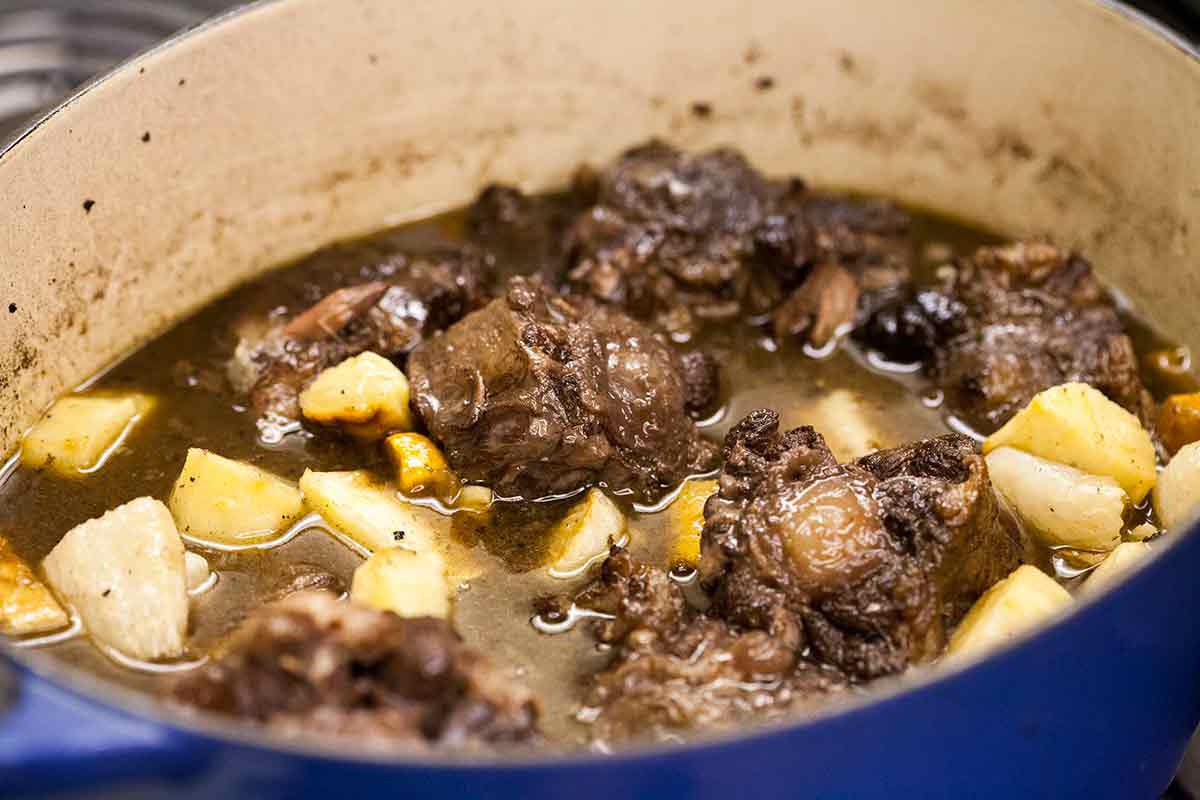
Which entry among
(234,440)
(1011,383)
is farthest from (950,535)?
(234,440)

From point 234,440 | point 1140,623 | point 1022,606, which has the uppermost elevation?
point 1140,623

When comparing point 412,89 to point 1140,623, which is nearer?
point 1140,623

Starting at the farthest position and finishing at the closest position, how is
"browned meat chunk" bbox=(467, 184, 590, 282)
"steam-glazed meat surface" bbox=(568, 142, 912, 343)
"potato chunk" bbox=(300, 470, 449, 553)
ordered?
1. "browned meat chunk" bbox=(467, 184, 590, 282)
2. "steam-glazed meat surface" bbox=(568, 142, 912, 343)
3. "potato chunk" bbox=(300, 470, 449, 553)

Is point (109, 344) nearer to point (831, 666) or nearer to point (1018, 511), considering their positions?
point (831, 666)

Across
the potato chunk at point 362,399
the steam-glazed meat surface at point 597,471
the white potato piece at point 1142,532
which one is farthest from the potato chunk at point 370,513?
the white potato piece at point 1142,532

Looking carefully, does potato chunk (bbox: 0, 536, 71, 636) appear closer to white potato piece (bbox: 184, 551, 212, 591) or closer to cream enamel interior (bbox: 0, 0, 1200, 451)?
white potato piece (bbox: 184, 551, 212, 591)

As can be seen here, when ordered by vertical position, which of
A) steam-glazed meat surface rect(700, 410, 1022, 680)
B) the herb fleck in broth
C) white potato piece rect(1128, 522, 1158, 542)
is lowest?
the herb fleck in broth

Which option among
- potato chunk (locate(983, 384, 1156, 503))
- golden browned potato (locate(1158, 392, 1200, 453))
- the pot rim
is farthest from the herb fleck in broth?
the pot rim
